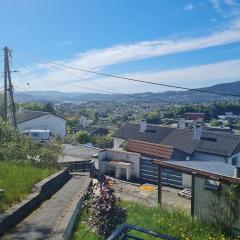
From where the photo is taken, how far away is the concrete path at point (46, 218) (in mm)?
8773

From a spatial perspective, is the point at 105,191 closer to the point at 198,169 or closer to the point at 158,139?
the point at 198,169

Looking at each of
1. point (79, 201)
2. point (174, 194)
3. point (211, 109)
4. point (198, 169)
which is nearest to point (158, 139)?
point (174, 194)

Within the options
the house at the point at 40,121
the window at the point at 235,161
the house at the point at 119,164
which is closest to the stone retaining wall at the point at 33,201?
the house at the point at 119,164

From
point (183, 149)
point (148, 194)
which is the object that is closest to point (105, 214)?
point (148, 194)

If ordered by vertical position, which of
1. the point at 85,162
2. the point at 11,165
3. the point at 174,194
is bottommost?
the point at 174,194

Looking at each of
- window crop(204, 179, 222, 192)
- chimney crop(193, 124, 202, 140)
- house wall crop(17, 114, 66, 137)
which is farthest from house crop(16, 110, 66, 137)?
window crop(204, 179, 222, 192)

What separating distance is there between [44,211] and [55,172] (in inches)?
189

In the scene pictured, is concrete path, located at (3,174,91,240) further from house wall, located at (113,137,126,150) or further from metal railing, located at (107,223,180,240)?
house wall, located at (113,137,126,150)

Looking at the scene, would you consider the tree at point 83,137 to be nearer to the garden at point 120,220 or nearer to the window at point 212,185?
the window at point 212,185

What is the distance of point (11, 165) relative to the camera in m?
15.7

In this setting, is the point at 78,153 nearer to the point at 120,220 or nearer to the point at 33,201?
the point at 33,201

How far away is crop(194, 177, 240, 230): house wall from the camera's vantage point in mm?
15742

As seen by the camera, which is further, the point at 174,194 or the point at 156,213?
the point at 174,194

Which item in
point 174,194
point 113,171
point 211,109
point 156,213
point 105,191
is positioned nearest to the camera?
point 105,191
